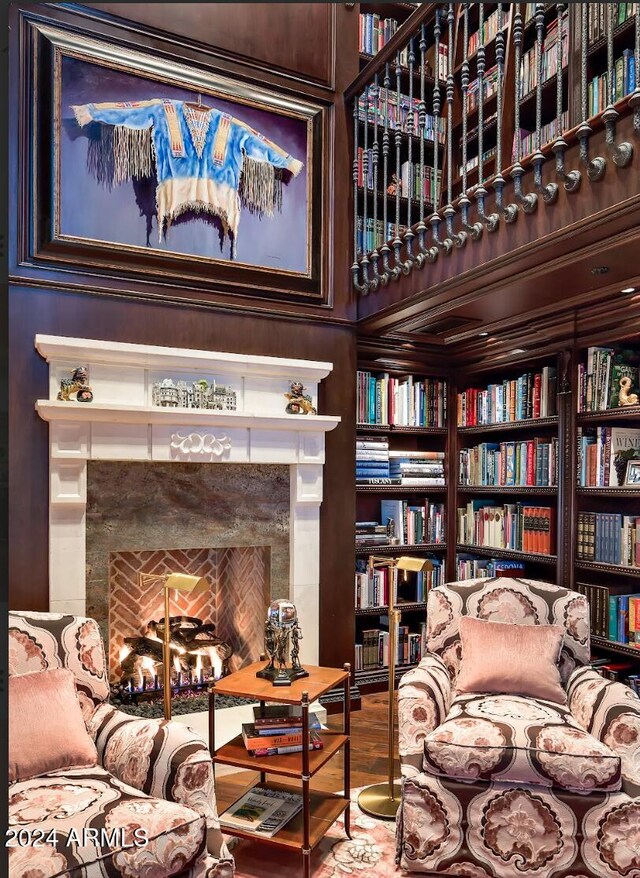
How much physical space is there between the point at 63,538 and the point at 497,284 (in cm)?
220

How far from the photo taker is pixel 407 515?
13.7 ft

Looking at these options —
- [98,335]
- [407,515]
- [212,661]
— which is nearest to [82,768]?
[212,661]

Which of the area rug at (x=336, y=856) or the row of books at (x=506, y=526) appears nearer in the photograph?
the area rug at (x=336, y=856)

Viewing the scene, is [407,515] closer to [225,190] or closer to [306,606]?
[306,606]

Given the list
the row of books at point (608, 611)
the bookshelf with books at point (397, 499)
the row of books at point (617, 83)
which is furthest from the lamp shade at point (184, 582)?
the row of books at point (617, 83)

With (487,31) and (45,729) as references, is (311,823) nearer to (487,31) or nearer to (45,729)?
(45,729)

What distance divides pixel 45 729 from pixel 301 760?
2.74ft

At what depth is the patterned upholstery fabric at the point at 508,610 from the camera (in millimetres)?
2646

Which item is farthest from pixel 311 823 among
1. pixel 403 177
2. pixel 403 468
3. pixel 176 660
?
pixel 403 177

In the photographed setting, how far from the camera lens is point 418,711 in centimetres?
234

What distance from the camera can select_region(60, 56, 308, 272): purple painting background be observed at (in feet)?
9.66

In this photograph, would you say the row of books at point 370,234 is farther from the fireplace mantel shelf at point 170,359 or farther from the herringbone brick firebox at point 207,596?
the herringbone brick firebox at point 207,596

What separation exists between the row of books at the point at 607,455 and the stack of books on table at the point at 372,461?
1.15 metres

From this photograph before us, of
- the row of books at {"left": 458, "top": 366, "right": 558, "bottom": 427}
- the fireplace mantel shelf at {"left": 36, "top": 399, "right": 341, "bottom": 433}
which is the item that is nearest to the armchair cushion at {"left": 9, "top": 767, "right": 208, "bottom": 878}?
the fireplace mantel shelf at {"left": 36, "top": 399, "right": 341, "bottom": 433}
